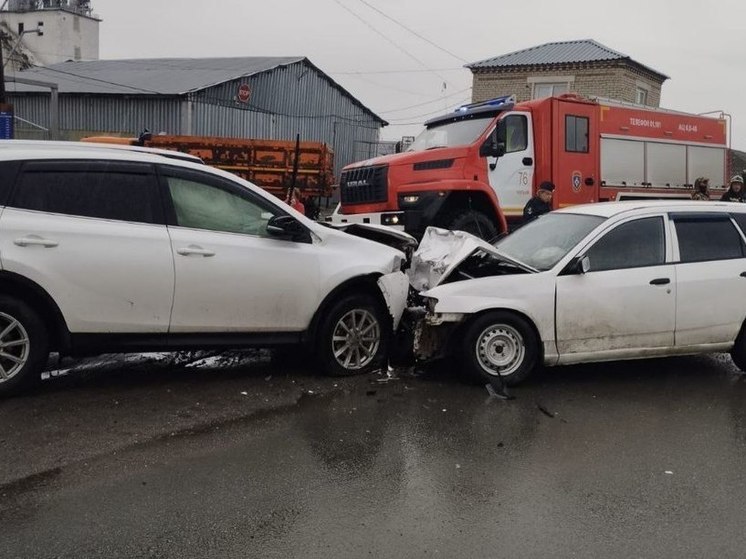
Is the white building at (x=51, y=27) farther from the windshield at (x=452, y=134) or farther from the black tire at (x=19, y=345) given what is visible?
the black tire at (x=19, y=345)

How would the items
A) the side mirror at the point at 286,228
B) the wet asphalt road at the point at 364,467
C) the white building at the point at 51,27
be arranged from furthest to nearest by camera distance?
the white building at the point at 51,27
the side mirror at the point at 286,228
the wet asphalt road at the point at 364,467

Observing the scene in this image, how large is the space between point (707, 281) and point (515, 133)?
5477mm

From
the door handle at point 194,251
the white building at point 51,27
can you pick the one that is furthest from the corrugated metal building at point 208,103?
the white building at point 51,27

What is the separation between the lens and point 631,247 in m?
6.48

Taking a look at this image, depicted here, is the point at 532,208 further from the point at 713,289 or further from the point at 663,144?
the point at 663,144

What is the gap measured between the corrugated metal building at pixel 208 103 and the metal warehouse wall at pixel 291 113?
36mm

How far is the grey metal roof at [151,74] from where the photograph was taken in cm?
2716

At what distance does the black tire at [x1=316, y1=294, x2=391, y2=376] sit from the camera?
6.19 meters

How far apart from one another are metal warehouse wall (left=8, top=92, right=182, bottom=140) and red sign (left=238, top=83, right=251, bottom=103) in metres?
2.61

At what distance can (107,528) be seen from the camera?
11.6ft

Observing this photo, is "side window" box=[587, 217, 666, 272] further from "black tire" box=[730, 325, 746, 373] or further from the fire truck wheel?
the fire truck wheel

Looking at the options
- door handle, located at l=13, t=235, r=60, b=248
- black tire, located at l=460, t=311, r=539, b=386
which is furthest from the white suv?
black tire, located at l=460, t=311, r=539, b=386

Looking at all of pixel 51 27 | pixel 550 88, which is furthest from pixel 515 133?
pixel 51 27

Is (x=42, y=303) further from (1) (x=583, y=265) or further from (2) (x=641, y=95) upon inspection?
(2) (x=641, y=95)
